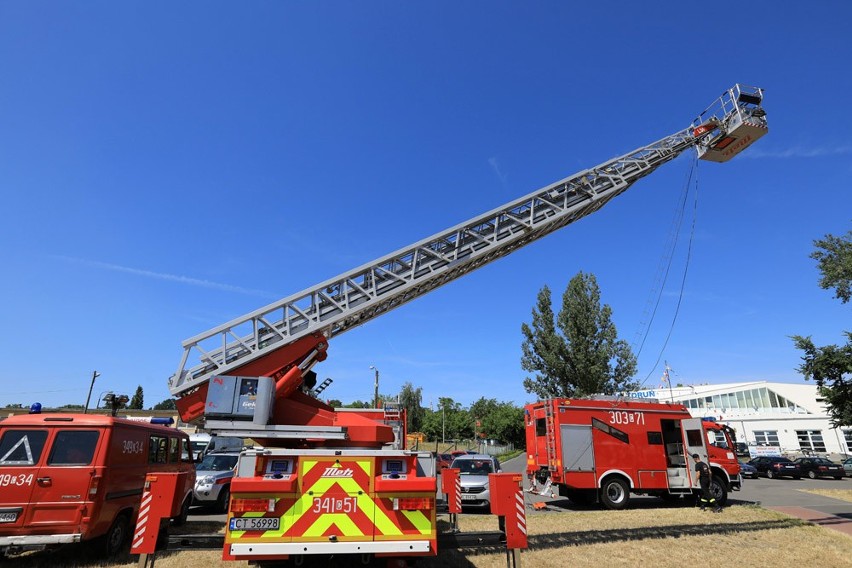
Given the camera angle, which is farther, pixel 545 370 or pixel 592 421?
pixel 545 370

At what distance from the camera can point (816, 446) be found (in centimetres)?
4616

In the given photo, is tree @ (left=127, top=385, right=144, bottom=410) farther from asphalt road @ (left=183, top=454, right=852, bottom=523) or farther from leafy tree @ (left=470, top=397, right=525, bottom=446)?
asphalt road @ (left=183, top=454, right=852, bottom=523)

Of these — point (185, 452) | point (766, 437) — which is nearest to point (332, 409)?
point (185, 452)

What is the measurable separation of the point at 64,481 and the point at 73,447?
51 cm

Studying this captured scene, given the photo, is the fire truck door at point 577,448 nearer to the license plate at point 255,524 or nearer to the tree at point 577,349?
the license plate at point 255,524

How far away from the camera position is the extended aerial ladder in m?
6.95

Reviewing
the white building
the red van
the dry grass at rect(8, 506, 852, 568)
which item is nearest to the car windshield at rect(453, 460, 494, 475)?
the dry grass at rect(8, 506, 852, 568)

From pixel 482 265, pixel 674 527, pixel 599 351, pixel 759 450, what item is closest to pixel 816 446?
pixel 759 450

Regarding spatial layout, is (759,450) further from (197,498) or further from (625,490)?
(197,498)

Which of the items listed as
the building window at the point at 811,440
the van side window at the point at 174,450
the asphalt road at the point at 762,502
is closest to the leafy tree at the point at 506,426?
the building window at the point at 811,440

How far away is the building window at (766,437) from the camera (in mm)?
49031

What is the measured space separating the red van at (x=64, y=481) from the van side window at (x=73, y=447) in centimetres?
1

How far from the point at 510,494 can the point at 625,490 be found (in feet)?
32.7

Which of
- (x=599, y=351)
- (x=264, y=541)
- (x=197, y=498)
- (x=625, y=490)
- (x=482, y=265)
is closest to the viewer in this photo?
(x=264, y=541)
